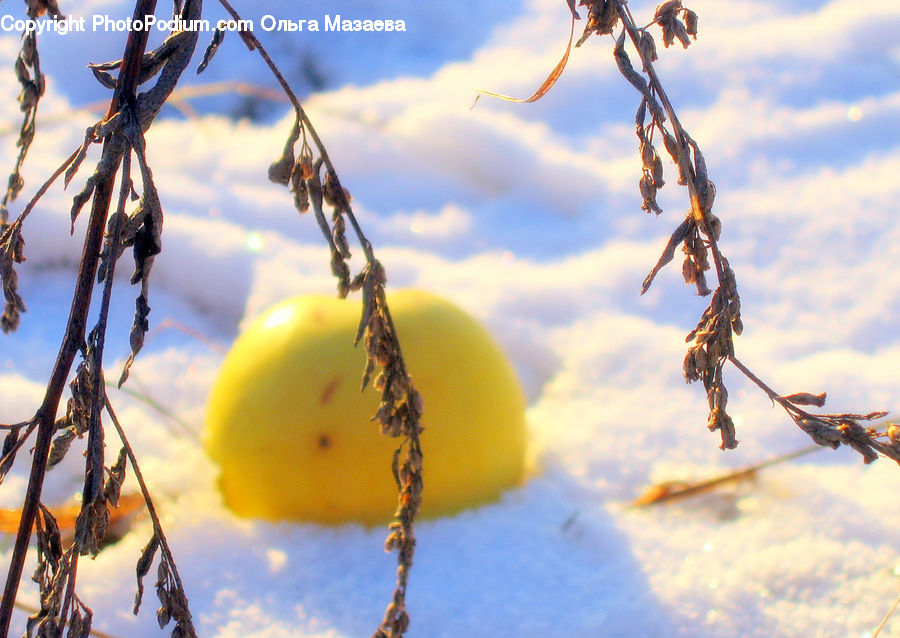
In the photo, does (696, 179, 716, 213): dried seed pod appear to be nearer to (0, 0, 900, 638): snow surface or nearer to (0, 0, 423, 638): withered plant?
(0, 0, 423, 638): withered plant

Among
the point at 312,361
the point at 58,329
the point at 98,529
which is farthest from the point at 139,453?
the point at 98,529

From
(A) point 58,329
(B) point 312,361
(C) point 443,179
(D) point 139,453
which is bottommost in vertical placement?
(B) point 312,361

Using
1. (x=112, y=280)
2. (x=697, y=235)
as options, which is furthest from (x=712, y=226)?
(x=112, y=280)

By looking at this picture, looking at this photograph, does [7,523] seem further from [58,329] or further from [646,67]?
[646,67]

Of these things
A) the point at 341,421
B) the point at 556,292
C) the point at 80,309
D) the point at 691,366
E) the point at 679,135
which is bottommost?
the point at 691,366

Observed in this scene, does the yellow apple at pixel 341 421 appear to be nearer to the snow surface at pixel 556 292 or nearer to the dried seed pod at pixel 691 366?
the snow surface at pixel 556 292

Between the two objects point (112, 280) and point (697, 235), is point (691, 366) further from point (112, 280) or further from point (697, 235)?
point (112, 280)
